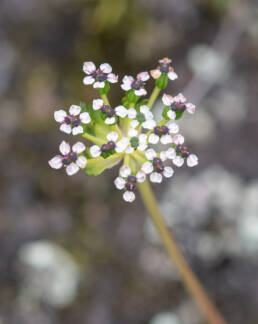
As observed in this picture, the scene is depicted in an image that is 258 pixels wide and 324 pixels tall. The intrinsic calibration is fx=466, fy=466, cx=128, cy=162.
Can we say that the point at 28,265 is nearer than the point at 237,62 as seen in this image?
Yes

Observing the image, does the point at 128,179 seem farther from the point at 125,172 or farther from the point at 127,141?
the point at 127,141

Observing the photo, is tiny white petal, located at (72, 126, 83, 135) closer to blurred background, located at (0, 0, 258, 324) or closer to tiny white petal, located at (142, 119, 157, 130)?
tiny white petal, located at (142, 119, 157, 130)

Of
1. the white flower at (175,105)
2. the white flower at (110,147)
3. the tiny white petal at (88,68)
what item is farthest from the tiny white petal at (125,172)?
the tiny white petal at (88,68)

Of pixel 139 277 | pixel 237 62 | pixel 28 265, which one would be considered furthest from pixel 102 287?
pixel 237 62

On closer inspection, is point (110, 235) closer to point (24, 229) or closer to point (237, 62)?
point (24, 229)

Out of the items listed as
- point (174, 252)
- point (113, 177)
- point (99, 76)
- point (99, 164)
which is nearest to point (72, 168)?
point (99, 164)

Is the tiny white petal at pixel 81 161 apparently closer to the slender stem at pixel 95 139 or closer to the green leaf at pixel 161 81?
the slender stem at pixel 95 139
